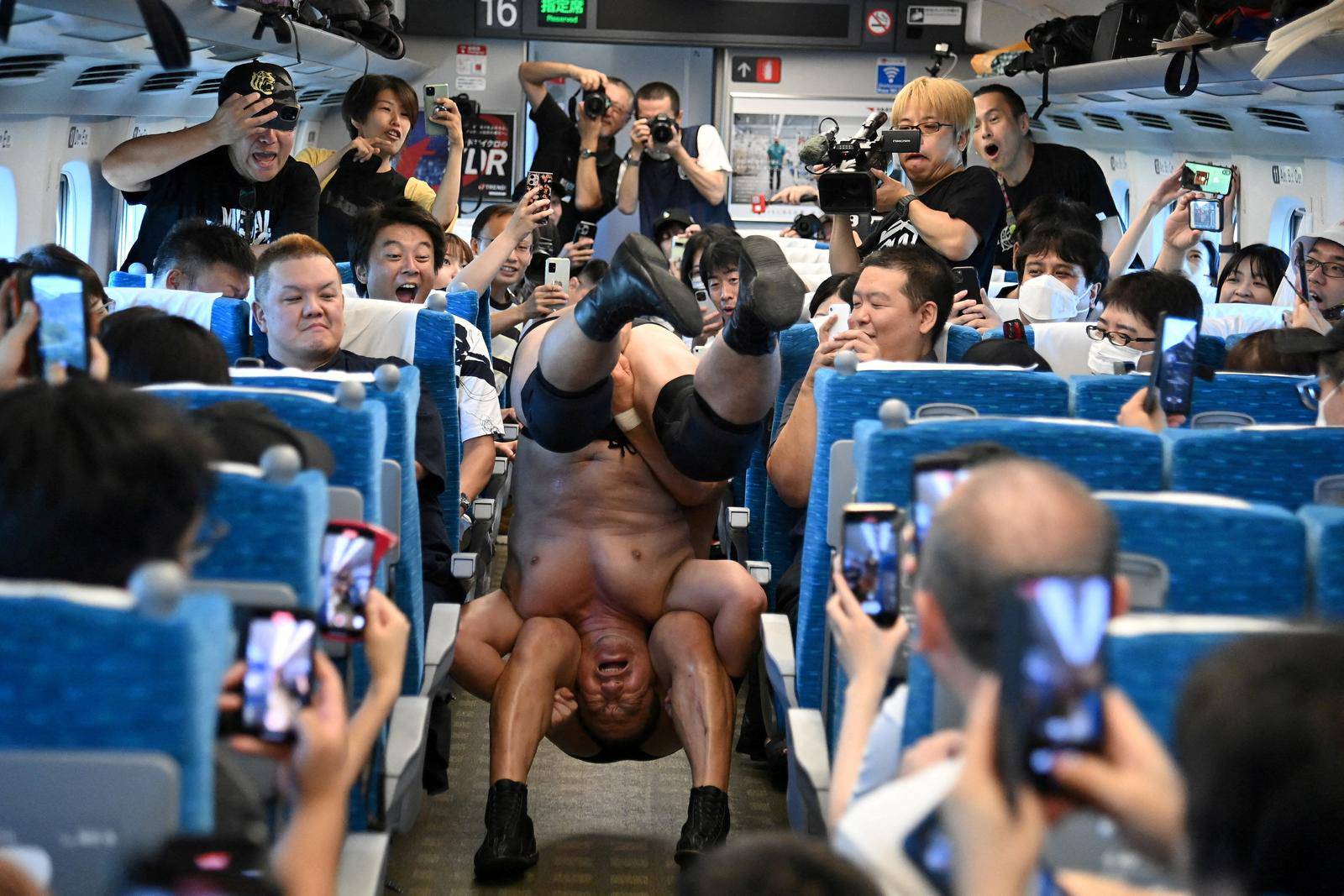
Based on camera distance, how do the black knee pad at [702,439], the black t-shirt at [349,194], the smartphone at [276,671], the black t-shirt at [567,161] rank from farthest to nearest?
1. the black t-shirt at [567,161]
2. the black t-shirt at [349,194]
3. the black knee pad at [702,439]
4. the smartphone at [276,671]

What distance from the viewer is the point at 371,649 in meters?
2.02

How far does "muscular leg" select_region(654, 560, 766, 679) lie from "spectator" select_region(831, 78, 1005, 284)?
1610mm

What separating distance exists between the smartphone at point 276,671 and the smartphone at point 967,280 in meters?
3.25

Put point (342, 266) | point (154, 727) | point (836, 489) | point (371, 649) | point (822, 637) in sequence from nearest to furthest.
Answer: point (154, 727), point (371, 649), point (836, 489), point (822, 637), point (342, 266)

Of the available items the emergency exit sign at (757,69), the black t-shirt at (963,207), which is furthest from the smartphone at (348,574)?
the emergency exit sign at (757,69)

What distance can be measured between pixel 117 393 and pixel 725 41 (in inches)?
432

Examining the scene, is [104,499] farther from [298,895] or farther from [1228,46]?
[1228,46]

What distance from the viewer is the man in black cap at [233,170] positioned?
5.69m

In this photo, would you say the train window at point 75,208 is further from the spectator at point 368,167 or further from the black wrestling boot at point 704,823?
the black wrestling boot at point 704,823

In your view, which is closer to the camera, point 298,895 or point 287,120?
point 298,895

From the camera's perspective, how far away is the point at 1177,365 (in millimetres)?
3039

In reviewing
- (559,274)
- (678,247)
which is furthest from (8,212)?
(678,247)

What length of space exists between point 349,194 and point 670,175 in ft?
8.66

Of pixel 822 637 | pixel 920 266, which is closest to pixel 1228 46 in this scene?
pixel 920 266
